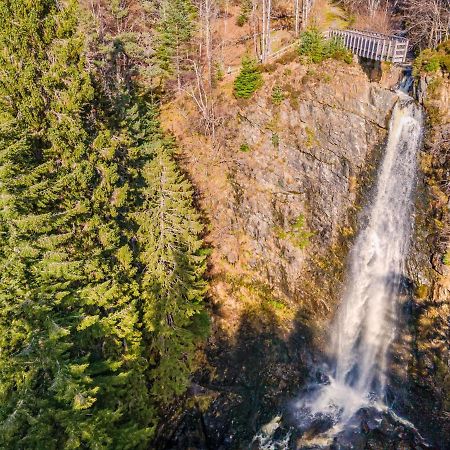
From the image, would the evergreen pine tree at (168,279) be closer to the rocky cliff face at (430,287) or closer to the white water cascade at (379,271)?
the white water cascade at (379,271)

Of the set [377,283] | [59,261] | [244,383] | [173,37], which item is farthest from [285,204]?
[59,261]

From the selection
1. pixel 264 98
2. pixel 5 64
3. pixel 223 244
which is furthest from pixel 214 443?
pixel 264 98

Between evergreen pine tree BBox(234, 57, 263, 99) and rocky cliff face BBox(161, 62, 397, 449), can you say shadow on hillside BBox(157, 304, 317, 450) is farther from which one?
evergreen pine tree BBox(234, 57, 263, 99)

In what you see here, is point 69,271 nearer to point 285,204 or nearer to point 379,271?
point 285,204

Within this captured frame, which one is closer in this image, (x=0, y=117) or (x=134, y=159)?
(x=0, y=117)

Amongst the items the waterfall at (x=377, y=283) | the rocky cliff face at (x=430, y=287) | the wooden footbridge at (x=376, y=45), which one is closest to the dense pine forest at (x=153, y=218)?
the rocky cliff face at (x=430, y=287)

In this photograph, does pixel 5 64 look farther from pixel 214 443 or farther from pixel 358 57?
pixel 358 57
